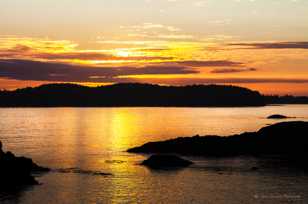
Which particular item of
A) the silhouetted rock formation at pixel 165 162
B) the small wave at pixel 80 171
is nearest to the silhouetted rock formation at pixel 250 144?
the silhouetted rock formation at pixel 165 162

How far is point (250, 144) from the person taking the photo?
351 feet

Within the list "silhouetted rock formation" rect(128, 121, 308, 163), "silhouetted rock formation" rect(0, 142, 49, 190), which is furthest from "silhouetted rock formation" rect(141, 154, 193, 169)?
"silhouetted rock formation" rect(0, 142, 49, 190)

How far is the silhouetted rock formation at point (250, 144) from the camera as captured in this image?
10250 centimetres

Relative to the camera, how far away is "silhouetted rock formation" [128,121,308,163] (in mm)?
102500

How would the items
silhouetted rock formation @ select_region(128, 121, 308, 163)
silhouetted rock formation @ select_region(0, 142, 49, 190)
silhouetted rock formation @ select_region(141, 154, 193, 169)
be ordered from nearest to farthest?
silhouetted rock formation @ select_region(0, 142, 49, 190) < silhouetted rock formation @ select_region(141, 154, 193, 169) < silhouetted rock formation @ select_region(128, 121, 308, 163)

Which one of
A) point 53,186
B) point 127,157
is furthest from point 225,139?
point 53,186

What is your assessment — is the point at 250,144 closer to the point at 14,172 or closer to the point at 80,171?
the point at 80,171

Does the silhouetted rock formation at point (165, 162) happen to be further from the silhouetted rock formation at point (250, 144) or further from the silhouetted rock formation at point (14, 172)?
the silhouetted rock formation at point (14, 172)

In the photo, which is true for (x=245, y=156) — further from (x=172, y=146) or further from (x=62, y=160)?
(x=62, y=160)

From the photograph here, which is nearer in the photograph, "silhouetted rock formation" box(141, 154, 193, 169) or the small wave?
the small wave

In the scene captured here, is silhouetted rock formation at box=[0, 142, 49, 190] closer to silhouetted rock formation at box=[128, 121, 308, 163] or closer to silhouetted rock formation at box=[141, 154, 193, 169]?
silhouetted rock formation at box=[141, 154, 193, 169]

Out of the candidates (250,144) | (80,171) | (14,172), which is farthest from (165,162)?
(250,144)

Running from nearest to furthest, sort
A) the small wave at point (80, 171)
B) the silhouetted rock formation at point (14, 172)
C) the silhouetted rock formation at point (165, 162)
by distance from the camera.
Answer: the silhouetted rock formation at point (14, 172)
the small wave at point (80, 171)
the silhouetted rock formation at point (165, 162)

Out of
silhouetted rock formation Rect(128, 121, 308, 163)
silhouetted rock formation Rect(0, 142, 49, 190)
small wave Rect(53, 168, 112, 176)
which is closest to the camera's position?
silhouetted rock formation Rect(0, 142, 49, 190)
